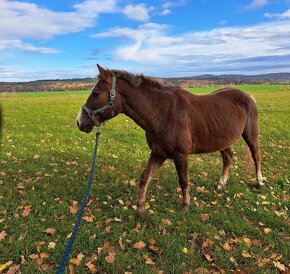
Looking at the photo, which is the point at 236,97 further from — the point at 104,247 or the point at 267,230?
the point at 104,247

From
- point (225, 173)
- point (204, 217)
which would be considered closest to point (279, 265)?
point (204, 217)

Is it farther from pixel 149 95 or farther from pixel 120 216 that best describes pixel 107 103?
pixel 120 216

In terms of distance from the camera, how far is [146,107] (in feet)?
18.6

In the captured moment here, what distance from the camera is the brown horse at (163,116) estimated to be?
5.36 m

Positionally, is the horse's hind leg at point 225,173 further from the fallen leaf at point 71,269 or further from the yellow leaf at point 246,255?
the fallen leaf at point 71,269

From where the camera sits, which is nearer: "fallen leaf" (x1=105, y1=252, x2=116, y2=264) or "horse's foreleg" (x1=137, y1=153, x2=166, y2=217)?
"fallen leaf" (x1=105, y1=252, x2=116, y2=264)

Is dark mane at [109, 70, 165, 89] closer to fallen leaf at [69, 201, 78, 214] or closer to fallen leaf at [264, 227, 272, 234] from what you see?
fallen leaf at [69, 201, 78, 214]

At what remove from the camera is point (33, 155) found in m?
10.0

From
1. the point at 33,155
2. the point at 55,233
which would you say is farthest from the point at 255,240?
the point at 33,155

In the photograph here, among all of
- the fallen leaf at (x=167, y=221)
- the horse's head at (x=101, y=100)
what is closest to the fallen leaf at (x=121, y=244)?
the fallen leaf at (x=167, y=221)

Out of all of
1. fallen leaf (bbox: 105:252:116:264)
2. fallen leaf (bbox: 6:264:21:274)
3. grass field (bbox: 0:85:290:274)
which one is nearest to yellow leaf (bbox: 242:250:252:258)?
grass field (bbox: 0:85:290:274)

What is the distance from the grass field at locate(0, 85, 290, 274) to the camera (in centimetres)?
471

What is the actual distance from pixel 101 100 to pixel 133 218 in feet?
7.85

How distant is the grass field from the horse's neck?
6.22 ft
